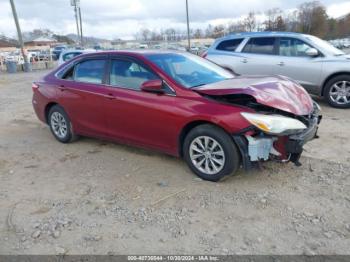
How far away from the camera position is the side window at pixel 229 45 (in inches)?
345

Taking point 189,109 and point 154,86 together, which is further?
point 154,86

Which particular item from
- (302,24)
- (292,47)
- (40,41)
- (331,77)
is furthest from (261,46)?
(40,41)

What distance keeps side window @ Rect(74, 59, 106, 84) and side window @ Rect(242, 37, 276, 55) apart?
4.68m

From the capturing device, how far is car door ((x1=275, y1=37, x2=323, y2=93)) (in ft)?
24.9

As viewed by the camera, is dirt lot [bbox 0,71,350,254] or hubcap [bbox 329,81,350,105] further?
hubcap [bbox 329,81,350,105]

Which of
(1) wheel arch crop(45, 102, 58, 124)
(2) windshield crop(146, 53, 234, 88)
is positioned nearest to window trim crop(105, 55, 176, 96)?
(2) windshield crop(146, 53, 234, 88)

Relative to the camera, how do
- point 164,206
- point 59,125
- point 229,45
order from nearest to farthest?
point 164,206
point 59,125
point 229,45

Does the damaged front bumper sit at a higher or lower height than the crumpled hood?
lower

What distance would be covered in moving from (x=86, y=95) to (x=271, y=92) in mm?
2694

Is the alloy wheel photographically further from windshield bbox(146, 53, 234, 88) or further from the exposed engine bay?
the exposed engine bay

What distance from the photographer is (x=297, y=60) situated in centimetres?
777

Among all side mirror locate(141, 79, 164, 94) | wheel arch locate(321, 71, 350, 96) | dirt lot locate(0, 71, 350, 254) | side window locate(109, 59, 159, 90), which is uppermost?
side window locate(109, 59, 159, 90)

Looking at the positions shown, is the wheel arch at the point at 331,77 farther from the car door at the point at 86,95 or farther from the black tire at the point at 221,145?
the car door at the point at 86,95

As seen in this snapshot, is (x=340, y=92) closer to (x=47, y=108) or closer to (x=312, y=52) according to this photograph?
(x=312, y=52)
